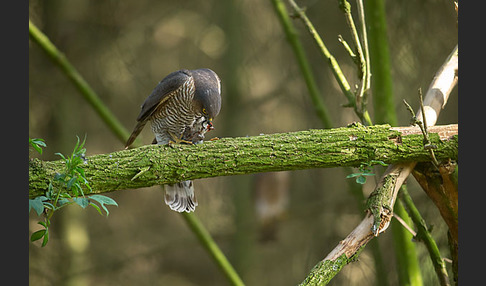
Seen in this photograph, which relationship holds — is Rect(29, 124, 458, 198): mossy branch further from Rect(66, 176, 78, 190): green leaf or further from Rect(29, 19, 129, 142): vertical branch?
Rect(29, 19, 129, 142): vertical branch

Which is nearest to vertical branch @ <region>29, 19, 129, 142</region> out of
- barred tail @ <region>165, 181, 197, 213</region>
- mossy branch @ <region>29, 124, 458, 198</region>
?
barred tail @ <region>165, 181, 197, 213</region>

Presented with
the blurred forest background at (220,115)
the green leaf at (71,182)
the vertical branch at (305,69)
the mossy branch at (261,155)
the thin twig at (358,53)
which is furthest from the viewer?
the blurred forest background at (220,115)

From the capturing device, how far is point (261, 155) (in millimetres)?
1933

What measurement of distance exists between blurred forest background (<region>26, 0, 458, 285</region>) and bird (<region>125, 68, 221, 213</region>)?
1093mm

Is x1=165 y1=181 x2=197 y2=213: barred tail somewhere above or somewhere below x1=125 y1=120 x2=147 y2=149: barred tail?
below

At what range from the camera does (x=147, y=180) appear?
1872 millimetres

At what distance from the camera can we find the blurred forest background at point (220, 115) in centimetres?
364

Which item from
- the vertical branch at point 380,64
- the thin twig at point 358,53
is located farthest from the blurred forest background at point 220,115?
the thin twig at point 358,53

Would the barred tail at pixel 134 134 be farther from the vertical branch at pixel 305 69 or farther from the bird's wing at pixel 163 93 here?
the vertical branch at pixel 305 69

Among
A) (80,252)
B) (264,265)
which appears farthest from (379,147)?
(264,265)

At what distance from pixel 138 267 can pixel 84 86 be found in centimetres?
264

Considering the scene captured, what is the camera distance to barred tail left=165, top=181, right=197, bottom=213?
2629 millimetres

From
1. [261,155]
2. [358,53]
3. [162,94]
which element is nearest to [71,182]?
[261,155]

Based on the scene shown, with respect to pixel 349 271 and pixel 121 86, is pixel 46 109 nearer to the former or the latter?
pixel 121 86
